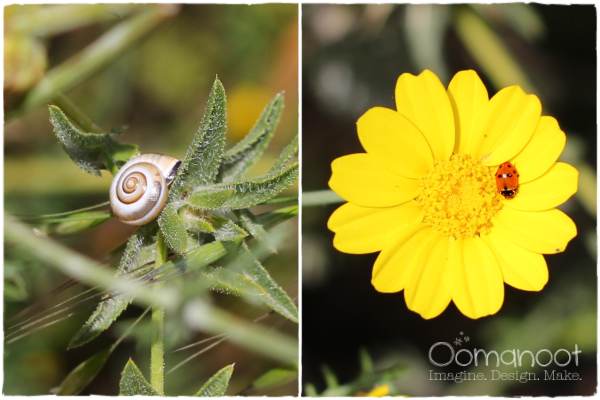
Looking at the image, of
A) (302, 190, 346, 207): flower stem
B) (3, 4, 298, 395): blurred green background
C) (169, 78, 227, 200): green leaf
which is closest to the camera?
(169, 78, 227, 200): green leaf

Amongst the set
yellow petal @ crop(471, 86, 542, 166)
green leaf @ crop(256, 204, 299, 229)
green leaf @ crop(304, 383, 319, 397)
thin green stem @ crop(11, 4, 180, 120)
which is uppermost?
thin green stem @ crop(11, 4, 180, 120)

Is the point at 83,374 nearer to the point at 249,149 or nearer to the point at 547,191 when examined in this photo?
the point at 249,149

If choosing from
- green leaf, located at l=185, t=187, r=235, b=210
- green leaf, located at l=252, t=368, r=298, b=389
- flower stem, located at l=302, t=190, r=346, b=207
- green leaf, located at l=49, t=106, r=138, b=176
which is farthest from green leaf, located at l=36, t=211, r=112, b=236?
green leaf, located at l=252, t=368, r=298, b=389

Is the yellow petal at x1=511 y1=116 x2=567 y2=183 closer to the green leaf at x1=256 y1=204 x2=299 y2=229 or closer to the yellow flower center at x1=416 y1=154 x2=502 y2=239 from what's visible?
the yellow flower center at x1=416 y1=154 x2=502 y2=239

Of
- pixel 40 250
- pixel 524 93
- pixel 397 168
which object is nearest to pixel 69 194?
pixel 40 250

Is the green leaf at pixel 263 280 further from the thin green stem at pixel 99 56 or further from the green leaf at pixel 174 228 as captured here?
the thin green stem at pixel 99 56

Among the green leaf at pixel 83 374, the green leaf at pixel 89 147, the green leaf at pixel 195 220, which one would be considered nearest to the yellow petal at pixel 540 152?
the green leaf at pixel 195 220

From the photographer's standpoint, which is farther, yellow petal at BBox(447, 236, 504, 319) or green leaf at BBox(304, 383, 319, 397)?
green leaf at BBox(304, 383, 319, 397)

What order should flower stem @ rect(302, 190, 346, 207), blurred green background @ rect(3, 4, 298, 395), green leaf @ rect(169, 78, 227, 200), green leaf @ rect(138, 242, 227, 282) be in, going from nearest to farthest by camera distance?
green leaf @ rect(169, 78, 227, 200), green leaf @ rect(138, 242, 227, 282), flower stem @ rect(302, 190, 346, 207), blurred green background @ rect(3, 4, 298, 395)
